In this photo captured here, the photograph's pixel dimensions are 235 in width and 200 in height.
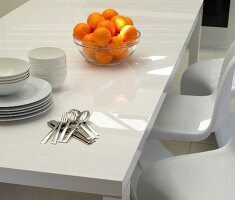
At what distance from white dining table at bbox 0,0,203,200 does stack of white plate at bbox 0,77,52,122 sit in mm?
23

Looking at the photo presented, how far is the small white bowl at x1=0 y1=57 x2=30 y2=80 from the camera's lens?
1599mm

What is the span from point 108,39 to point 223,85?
525 millimetres

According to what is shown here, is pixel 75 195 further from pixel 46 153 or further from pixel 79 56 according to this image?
pixel 46 153

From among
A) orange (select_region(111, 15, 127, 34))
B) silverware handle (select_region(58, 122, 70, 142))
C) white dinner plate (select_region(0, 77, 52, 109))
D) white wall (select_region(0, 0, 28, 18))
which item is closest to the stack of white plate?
white dinner plate (select_region(0, 77, 52, 109))

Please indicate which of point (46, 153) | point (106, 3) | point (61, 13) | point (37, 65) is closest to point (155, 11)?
point (106, 3)

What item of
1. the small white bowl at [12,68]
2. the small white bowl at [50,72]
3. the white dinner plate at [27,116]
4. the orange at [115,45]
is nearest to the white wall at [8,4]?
the orange at [115,45]

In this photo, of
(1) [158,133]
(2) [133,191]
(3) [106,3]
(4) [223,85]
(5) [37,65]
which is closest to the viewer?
(5) [37,65]

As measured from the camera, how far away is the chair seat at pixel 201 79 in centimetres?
275

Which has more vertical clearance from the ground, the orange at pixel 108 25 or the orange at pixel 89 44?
the orange at pixel 108 25

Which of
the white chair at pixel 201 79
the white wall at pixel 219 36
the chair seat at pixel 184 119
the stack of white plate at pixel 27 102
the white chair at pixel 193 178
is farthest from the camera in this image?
the white wall at pixel 219 36

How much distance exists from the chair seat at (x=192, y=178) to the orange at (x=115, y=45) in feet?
1.56

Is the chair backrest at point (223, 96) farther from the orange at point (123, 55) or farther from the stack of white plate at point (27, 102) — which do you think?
the stack of white plate at point (27, 102)

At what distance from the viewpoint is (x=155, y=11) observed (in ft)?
9.29

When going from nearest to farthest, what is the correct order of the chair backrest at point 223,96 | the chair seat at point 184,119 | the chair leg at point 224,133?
the chair backrest at point 223,96 < the chair seat at point 184,119 < the chair leg at point 224,133
